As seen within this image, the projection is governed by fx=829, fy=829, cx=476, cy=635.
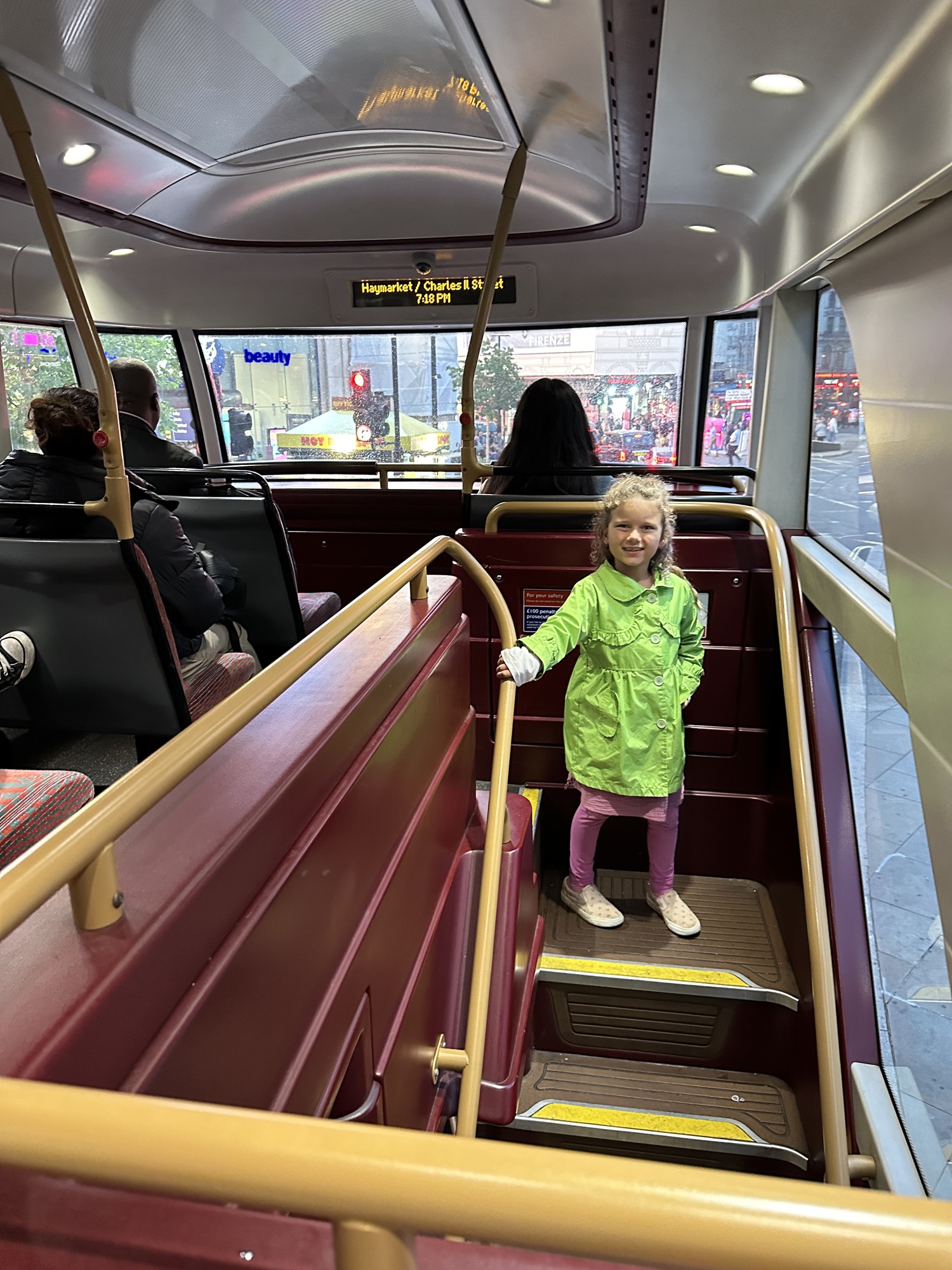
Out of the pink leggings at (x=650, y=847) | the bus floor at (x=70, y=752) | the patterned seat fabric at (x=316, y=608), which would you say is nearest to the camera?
the bus floor at (x=70, y=752)

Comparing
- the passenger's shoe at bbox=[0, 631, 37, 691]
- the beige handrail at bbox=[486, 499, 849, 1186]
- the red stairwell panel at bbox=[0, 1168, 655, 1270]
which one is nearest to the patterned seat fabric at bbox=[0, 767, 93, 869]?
the passenger's shoe at bbox=[0, 631, 37, 691]

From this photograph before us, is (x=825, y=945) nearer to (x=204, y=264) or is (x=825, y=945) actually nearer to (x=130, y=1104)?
(x=130, y=1104)

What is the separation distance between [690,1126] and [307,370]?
529 centimetres

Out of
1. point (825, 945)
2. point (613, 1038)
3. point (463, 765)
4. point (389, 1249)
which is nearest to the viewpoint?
point (389, 1249)

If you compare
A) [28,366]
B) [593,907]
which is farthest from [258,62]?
[593,907]

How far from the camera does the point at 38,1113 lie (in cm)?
55

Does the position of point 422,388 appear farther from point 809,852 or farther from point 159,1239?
point 159,1239

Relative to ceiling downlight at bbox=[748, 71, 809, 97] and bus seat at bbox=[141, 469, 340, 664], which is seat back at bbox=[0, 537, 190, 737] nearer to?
bus seat at bbox=[141, 469, 340, 664]

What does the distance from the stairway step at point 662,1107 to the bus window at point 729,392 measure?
3.18 meters

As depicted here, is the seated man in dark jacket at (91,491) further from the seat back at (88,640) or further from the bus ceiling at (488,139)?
the bus ceiling at (488,139)

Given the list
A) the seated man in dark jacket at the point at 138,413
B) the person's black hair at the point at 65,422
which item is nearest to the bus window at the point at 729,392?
the seated man in dark jacket at the point at 138,413

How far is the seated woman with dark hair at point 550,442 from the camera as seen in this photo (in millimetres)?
4035

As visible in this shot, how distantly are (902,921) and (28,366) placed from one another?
5.42m

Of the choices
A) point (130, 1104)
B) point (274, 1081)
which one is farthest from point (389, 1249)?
point (274, 1081)
